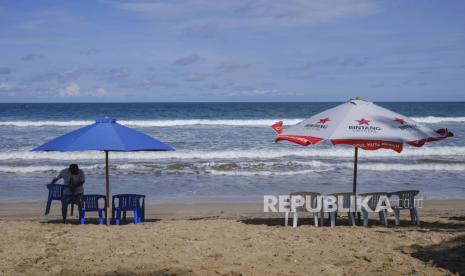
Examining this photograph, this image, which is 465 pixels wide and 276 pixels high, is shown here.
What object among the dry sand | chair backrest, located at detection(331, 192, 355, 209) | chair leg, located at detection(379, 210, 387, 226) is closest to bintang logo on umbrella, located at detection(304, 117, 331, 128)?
chair backrest, located at detection(331, 192, 355, 209)

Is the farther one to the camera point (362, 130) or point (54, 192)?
point (54, 192)

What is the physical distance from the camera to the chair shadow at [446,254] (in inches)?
230

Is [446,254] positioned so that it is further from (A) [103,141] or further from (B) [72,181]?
(B) [72,181]

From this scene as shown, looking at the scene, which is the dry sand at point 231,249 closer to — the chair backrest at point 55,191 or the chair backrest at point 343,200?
the chair backrest at point 343,200

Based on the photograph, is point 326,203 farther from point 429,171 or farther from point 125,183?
point 429,171

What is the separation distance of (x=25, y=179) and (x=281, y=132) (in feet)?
Result: 33.6

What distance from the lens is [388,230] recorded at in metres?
8.03

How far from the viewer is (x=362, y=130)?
759 cm

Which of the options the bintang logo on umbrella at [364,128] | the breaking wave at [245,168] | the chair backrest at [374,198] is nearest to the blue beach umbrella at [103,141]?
the bintang logo on umbrella at [364,128]

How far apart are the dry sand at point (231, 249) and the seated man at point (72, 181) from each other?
0.61 m

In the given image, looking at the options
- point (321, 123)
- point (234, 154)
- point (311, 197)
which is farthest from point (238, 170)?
point (321, 123)

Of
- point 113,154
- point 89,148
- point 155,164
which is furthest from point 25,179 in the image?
point 89,148

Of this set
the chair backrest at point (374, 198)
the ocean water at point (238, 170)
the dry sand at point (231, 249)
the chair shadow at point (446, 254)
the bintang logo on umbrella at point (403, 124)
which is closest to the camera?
the chair shadow at point (446, 254)

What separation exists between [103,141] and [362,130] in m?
4.02
